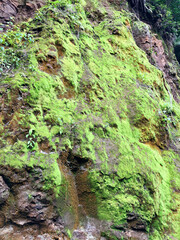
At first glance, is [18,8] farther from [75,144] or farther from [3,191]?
→ [3,191]

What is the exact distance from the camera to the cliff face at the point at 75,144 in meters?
2.96

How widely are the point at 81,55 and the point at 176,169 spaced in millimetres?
4546

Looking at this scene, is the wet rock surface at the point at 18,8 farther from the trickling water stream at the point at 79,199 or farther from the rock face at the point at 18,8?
the trickling water stream at the point at 79,199

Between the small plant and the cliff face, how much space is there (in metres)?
0.02

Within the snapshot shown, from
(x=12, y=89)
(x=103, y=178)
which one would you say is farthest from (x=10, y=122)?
(x=103, y=178)

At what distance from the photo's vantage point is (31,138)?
10.5ft

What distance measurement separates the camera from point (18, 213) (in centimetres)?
278

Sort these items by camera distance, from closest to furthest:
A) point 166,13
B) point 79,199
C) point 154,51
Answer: point 79,199 → point 154,51 → point 166,13

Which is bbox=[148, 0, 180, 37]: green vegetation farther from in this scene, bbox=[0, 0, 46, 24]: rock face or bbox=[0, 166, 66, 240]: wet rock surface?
bbox=[0, 166, 66, 240]: wet rock surface

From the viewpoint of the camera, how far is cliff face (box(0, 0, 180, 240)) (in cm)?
296

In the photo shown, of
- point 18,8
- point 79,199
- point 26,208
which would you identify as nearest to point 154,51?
point 18,8

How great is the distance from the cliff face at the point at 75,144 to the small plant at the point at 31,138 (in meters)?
0.02

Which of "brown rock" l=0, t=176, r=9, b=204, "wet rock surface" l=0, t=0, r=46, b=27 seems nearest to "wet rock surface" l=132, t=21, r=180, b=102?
"wet rock surface" l=0, t=0, r=46, b=27

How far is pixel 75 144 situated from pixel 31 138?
97cm
